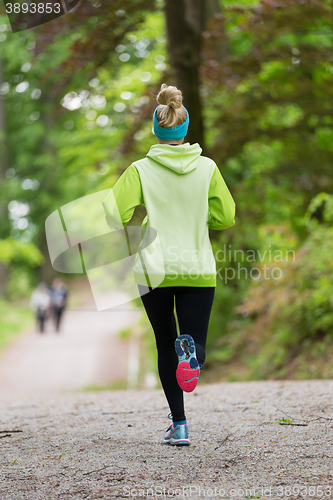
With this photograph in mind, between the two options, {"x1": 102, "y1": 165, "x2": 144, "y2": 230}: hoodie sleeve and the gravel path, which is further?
{"x1": 102, "y1": 165, "x2": 144, "y2": 230}: hoodie sleeve

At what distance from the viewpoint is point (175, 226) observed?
3.27 meters

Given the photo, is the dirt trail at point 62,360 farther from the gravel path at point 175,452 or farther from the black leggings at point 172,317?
the black leggings at point 172,317

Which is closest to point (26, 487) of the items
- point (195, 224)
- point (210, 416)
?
point (195, 224)

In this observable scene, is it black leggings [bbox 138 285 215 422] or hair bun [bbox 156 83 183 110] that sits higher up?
hair bun [bbox 156 83 183 110]

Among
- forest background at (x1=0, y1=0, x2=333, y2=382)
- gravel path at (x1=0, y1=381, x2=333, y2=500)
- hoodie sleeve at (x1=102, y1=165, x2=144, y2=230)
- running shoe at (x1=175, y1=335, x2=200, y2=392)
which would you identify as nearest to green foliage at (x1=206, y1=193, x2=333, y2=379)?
forest background at (x1=0, y1=0, x2=333, y2=382)

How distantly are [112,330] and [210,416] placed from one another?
66.4ft

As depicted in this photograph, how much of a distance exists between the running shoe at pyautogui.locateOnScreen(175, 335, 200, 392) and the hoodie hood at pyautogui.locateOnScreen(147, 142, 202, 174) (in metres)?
0.97

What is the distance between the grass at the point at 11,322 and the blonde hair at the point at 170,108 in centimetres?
1749

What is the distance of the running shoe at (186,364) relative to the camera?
3158 mm

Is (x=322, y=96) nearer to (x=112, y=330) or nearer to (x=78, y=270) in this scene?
(x=78, y=270)

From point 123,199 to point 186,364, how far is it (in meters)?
0.99

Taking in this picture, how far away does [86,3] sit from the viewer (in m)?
8.84

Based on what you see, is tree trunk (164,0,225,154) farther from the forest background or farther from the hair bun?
the hair bun

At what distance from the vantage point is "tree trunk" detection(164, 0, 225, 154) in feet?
29.4
